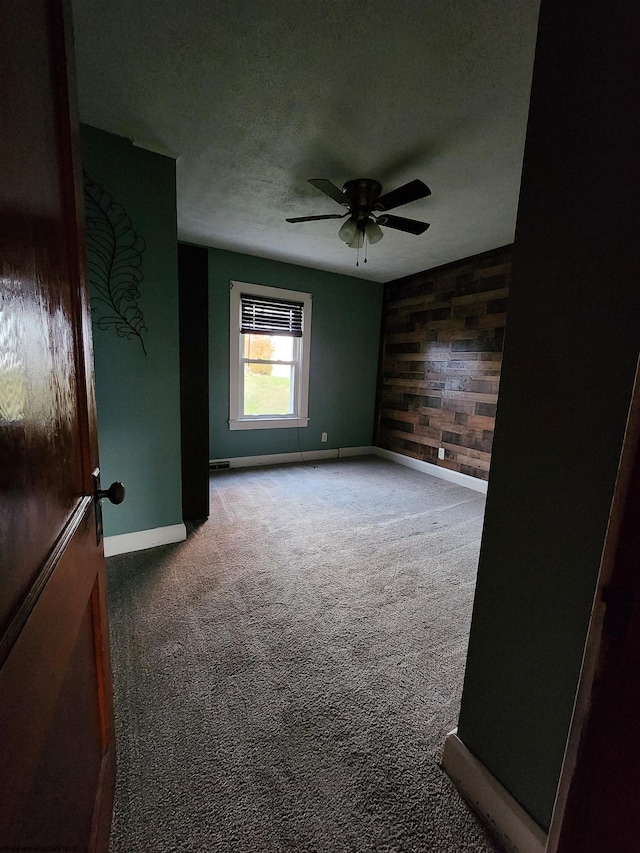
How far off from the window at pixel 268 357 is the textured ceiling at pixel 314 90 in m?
1.52

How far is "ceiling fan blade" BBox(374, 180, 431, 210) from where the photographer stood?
2.04 meters

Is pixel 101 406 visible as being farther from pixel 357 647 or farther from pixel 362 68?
pixel 362 68

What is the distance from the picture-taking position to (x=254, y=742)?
120 cm

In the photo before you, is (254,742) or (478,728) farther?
(254,742)

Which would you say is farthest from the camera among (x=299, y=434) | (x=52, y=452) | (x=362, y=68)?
(x=299, y=434)

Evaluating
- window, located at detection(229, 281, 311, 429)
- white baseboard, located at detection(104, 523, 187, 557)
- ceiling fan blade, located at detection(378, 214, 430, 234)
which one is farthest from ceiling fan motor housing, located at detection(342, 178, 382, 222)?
white baseboard, located at detection(104, 523, 187, 557)

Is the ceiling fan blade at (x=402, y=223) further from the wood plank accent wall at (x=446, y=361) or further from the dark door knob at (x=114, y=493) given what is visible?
the dark door knob at (x=114, y=493)

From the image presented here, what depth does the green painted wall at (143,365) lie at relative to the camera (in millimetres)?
2049

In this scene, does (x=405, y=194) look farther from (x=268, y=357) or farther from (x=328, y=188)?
(x=268, y=357)

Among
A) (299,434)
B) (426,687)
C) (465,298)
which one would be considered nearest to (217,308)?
(299,434)

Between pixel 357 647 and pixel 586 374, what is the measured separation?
4.83 feet

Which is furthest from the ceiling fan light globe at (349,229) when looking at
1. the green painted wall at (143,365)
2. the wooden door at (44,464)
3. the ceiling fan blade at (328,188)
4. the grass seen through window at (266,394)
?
the grass seen through window at (266,394)

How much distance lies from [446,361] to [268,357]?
215cm

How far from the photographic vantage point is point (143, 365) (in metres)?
2.25
